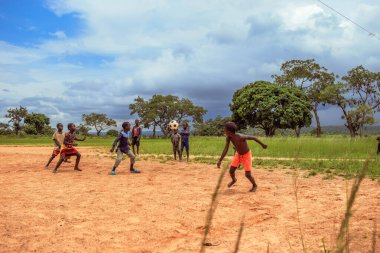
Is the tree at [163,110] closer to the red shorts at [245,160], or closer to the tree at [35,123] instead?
the tree at [35,123]

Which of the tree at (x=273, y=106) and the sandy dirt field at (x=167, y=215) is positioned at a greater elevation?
the tree at (x=273, y=106)

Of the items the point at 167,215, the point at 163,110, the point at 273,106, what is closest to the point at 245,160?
the point at 167,215

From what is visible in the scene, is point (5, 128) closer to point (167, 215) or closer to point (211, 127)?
point (211, 127)

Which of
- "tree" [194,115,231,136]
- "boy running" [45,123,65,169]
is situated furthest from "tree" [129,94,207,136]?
"boy running" [45,123,65,169]

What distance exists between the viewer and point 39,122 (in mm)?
67562

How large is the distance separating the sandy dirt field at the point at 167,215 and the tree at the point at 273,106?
32.2m

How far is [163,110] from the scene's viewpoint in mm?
60688

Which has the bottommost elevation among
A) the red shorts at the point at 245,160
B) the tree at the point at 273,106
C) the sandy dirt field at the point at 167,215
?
the sandy dirt field at the point at 167,215

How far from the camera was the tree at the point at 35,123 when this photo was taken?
64.9m

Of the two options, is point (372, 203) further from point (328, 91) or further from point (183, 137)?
point (328, 91)

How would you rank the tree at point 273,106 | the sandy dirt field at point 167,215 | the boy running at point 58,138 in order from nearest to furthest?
the sandy dirt field at point 167,215 < the boy running at point 58,138 < the tree at point 273,106

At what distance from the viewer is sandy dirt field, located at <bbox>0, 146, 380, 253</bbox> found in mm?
4598

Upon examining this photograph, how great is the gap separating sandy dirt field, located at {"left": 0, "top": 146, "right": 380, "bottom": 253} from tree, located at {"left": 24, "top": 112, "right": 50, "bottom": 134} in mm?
59473

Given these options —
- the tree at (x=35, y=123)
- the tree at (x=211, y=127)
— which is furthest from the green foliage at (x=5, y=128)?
the tree at (x=211, y=127)
